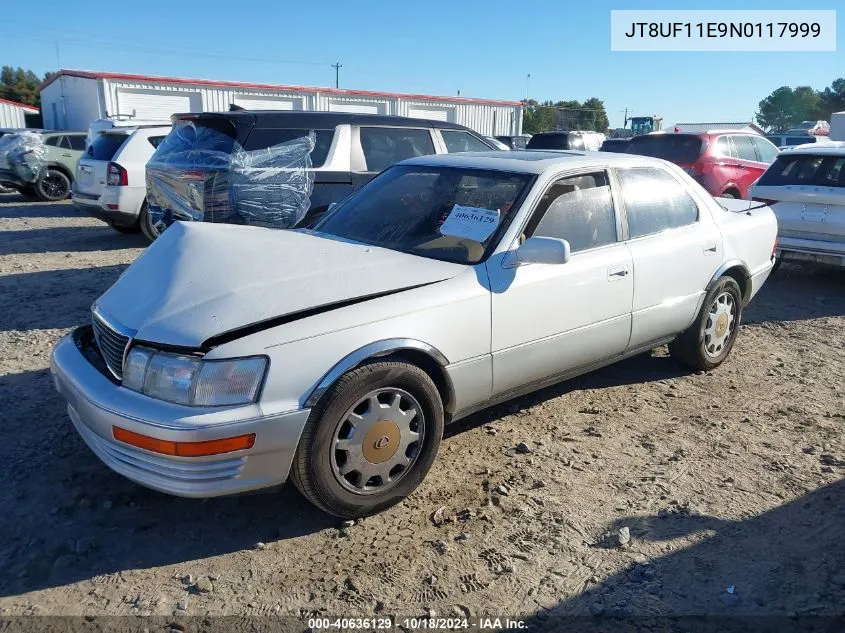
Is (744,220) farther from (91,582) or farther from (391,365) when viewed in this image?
(91,582)

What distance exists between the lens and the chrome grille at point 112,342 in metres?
2.91

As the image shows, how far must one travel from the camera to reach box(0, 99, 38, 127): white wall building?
32.4 m

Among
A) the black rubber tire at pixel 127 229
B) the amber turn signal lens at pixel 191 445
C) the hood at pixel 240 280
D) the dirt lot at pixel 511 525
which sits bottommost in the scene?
the dirt lot at pixel 511 525

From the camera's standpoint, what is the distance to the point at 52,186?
50.3ft

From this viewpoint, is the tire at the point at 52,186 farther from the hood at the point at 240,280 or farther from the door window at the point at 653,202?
the door window at the point at 653,202

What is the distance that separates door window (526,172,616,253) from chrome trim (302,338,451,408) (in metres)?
1.07

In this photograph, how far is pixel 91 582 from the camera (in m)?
2.67

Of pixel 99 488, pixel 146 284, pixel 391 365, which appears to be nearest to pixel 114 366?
pixel 146 284

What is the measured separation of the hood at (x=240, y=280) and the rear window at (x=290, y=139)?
275cm

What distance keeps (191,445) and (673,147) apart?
9879mm

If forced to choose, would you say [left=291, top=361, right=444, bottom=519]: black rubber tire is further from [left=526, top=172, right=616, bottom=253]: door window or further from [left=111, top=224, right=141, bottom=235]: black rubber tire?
[left=111, top=224, right=141, bottom=235]: black rubber tire

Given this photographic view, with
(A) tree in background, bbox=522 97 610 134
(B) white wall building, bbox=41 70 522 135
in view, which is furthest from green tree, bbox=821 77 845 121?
(B) white wall building, bbox=41 70 522 135

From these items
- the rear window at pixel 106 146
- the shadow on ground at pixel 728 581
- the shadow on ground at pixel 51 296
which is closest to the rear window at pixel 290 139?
the shadow on ground at pixel 51 296

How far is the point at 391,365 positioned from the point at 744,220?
11.4 feet
